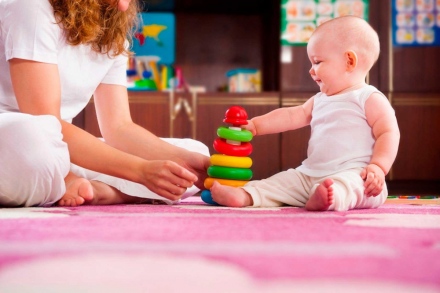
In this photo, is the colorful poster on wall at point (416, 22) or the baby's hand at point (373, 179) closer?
the baby's hand at point (373, 179)

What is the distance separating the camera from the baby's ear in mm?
1437

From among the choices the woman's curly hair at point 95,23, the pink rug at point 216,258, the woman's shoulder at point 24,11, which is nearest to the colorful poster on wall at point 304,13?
the woman's curly hair at point 95,23

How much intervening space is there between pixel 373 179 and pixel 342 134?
182 mm

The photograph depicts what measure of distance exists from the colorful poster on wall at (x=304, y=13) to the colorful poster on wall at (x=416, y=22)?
171 mm

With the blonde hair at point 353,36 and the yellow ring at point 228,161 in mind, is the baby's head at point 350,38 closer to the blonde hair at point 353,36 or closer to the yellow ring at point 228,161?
the blonde hair at point 353,36

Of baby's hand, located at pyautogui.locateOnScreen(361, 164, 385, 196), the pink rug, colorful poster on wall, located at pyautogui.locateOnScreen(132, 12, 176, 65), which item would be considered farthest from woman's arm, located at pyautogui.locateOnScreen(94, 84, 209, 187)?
colorful poster on wall, located at pyautogui.locateOnScreen(132, 12, 176, 65)

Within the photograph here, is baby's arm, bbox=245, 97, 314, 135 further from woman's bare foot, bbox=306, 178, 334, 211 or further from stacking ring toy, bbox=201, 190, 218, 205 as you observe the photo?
woman's bare foot, bbox=306, 178, 334, 211

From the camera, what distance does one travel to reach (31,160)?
1173mm

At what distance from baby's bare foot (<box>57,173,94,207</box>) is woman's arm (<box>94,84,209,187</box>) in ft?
0.80

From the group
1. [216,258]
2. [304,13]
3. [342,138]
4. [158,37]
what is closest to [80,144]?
[342,138]

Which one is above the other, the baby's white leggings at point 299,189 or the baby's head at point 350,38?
the baby's head at point 350,38

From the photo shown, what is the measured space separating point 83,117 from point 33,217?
2282 millimetres

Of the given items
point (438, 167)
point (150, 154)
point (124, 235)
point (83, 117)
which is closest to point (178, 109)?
point (83, 117)

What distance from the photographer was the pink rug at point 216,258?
58 cm
